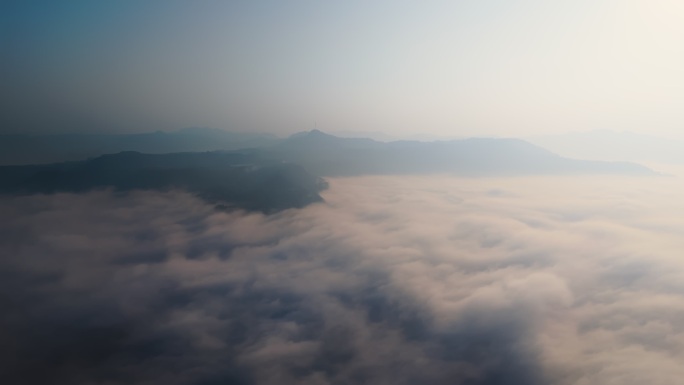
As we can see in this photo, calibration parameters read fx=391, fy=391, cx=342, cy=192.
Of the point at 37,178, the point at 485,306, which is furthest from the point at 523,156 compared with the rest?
the point at 37,178

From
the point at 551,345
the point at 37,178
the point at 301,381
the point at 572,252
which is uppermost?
the point at 37,178

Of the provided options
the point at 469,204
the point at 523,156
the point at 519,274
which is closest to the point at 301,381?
the point at 519,274

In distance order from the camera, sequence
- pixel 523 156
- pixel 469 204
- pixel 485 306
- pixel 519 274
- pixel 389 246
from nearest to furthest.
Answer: pixel 485 306 < pixel 519 274 < pixel 389 246 < pixel 469 204 < pixel 523 156

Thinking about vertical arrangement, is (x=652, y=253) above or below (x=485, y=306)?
above

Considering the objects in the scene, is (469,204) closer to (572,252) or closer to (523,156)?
(572,252)

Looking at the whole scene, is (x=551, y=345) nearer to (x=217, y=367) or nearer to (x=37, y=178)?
(x=217, y=367)

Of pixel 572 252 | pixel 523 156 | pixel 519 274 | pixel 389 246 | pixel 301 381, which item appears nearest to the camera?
pixel 301 381

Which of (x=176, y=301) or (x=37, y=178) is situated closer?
(x=176, y=301)

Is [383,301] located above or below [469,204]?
below

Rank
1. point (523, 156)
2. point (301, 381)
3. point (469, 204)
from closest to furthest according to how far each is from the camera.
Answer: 1. point (301, 381)
2. point (469, 204)
3. point (523, 156)
